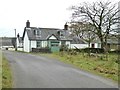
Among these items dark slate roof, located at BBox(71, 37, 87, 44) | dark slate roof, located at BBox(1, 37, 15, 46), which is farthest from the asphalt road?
dark slate roof, located at BBox(1, 37, 15, 46)

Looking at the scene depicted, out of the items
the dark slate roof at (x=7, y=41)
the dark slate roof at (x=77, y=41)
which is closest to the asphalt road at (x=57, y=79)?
Answer: the dark slate roof at (x=77, y=41)

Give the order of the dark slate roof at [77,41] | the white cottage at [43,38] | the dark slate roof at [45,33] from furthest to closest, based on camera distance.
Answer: the dark slate roof at [77,41] → the dark slate roof at [45,33] → the white cottage at [43,38]

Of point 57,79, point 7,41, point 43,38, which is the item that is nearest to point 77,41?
point 43,38

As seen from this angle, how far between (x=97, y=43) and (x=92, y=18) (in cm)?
3171

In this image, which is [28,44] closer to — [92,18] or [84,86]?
[92,18]

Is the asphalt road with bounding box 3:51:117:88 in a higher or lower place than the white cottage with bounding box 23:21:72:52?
lower

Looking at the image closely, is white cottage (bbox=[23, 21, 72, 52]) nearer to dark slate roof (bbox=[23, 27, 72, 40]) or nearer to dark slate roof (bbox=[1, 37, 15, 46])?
dark slate roof (bbox=[23, 27, 72, 40])

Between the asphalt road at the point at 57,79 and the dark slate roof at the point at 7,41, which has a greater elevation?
the dark slate roof at the point at 7,41

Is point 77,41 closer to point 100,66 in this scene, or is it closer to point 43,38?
point 43,38

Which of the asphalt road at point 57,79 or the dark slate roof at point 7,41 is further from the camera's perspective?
the dark slate roof at point 7,41

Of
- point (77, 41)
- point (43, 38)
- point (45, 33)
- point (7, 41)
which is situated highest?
point (45, 33)

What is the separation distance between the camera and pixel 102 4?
48031mm

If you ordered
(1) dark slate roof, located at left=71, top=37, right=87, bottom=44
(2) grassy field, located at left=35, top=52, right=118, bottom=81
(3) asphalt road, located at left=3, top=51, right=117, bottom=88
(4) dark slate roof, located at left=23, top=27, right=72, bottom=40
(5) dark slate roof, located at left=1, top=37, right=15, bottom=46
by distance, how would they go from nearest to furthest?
(3) asphalt road, located at left=3, top=51, right=117, bottom=88, (2) grassy field, located at left=35, top=52, right=118, bottom=81, (4) dark slate roof, located at left=23, top=27, right=72, bottom=40, (1) dark slate roof, located at left=71, top=37, right=87, bottom=44, (5) dark slate roof, located at left=1, top=37, right=15, bottom=46

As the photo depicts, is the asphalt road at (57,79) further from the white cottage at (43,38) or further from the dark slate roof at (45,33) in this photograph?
the dark slate roof at (45,33)
